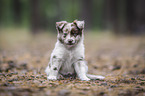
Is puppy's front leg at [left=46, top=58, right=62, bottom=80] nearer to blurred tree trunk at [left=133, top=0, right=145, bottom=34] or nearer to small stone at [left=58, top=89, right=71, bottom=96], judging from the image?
small stone at [left=58, top=89, right=71, bottom=96]

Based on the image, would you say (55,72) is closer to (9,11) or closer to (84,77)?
(84,77)

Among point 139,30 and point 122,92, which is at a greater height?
point 139,30

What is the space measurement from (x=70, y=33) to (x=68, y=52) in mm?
530

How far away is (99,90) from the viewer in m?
4.19

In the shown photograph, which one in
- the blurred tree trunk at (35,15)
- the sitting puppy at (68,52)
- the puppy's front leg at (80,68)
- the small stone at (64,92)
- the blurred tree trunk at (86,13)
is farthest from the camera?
the blurred tree trunk at (86,13)

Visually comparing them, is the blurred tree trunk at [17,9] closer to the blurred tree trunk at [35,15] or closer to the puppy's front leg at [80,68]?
the blurred tree trunk at [35,15]

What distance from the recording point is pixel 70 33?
15.8ft

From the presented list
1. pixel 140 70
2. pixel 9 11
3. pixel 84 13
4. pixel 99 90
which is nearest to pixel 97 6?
pixel 9 11

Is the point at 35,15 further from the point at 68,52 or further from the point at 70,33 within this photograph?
the point at 70,33

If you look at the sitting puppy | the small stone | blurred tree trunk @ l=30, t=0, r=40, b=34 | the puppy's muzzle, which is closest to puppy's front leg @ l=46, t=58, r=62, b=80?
the sitting puppy

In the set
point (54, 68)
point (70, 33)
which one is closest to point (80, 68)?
point (54, 68)

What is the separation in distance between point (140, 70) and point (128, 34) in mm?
9375

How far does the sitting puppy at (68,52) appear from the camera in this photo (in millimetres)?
4845

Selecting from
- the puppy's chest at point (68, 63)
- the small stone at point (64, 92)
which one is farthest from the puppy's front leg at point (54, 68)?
the small stone at point (64, 92)
